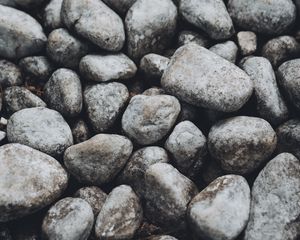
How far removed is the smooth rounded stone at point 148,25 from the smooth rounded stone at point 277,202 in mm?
796

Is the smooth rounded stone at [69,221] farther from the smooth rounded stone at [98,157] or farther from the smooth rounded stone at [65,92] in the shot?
the smooth rounded stone at [65,92]

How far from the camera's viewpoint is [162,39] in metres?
2.29

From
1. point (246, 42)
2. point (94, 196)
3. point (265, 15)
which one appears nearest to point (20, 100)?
point (94, 196)

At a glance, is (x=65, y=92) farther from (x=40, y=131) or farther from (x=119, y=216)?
(x=119, y=216)

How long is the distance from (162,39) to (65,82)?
1.69 ft

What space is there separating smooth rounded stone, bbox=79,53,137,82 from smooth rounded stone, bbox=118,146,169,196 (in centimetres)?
37

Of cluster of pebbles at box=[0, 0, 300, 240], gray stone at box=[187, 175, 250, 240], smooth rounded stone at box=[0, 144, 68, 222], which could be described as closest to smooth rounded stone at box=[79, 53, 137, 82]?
cluster of pebbles at box=[0, 0, 300, 240]

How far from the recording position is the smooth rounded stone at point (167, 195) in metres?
1.88

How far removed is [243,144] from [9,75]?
3.70 feet

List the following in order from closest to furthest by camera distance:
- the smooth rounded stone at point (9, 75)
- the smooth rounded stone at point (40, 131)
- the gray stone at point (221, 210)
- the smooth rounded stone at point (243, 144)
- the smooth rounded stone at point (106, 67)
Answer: the gray stone at point (221, 210)
the smooth rounded stone at point (243, 144)
the smooth rounded stone at point (40, 131)
the smooth rounded stone at point (106, 67)
the smooth rounded stone at point (9, 75)

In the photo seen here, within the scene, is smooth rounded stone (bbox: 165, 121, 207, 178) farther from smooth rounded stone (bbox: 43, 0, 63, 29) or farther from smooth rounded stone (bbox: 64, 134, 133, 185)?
smooth rounded stone (bbox: 43, 0, 63, 29)

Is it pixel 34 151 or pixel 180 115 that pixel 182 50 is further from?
pixel 34 151

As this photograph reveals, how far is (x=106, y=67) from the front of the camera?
2139 mm

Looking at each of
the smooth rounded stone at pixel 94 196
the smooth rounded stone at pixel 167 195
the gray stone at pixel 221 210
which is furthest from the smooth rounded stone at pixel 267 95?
the smooth rounded stone at pixel 94 196
